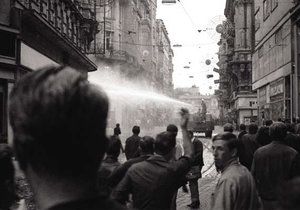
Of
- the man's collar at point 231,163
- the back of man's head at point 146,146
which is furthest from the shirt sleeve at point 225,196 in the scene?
the back of man's head at point 146,146

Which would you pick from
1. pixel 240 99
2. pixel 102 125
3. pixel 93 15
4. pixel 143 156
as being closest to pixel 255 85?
pixel 93 15

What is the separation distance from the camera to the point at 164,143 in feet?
15.8

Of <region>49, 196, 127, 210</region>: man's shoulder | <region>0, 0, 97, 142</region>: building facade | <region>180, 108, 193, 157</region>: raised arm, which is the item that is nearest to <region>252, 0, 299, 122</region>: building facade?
<region>0, 0, 97, 142</region>: building facade

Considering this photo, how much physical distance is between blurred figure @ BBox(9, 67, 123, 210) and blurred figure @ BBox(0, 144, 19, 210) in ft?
5.33

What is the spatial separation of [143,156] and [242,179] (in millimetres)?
1790

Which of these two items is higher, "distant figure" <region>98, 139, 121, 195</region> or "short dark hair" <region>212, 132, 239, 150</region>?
"short dark hair" <region>212, 132, 239, 150</region>

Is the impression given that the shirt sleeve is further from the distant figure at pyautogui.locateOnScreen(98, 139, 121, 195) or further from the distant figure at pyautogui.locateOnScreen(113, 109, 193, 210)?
the distant figure at pyautogui.locateOnScreen(98, 139, 121, 195)

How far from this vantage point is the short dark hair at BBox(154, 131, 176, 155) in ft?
15.7

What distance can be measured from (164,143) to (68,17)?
26393 millimetres

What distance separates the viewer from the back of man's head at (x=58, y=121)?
1436 millimetres

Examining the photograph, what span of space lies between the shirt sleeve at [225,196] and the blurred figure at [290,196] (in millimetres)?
2510

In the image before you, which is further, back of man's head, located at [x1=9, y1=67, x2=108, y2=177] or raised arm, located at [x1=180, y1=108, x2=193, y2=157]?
→ raised arm, located at [x1=180, y1=108, x2=193, y2=157]

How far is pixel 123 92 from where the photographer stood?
199ft

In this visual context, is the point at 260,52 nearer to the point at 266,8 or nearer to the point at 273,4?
the point at 266,8
